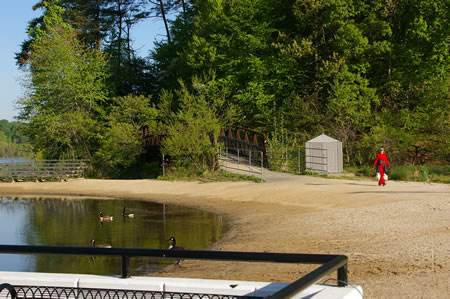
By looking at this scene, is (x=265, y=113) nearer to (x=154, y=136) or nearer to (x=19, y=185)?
(x=154, y=136)

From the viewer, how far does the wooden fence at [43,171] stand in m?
40.5

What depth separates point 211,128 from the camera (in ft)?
109

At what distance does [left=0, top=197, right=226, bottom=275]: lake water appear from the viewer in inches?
505

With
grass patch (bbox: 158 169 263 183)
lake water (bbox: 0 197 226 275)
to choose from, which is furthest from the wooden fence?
lake water (bbox: 0 197 226 275)

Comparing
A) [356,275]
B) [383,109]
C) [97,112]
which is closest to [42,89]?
[97,112]

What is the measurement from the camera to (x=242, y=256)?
342 centimetres

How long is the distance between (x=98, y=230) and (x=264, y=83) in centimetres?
2451

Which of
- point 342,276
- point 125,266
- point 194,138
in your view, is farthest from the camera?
point 194,138

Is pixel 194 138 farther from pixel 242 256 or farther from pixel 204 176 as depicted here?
pixel 242 256

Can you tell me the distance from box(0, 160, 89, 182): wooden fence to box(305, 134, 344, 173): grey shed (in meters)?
18.9

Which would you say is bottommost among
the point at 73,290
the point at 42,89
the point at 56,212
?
the point at 56,212

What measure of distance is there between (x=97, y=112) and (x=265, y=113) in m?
15.5

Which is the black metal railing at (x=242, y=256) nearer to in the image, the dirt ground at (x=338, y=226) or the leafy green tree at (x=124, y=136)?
the dirt ground at (x=338, y=226)

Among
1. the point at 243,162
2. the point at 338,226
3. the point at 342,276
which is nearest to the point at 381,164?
the point at 338,226
